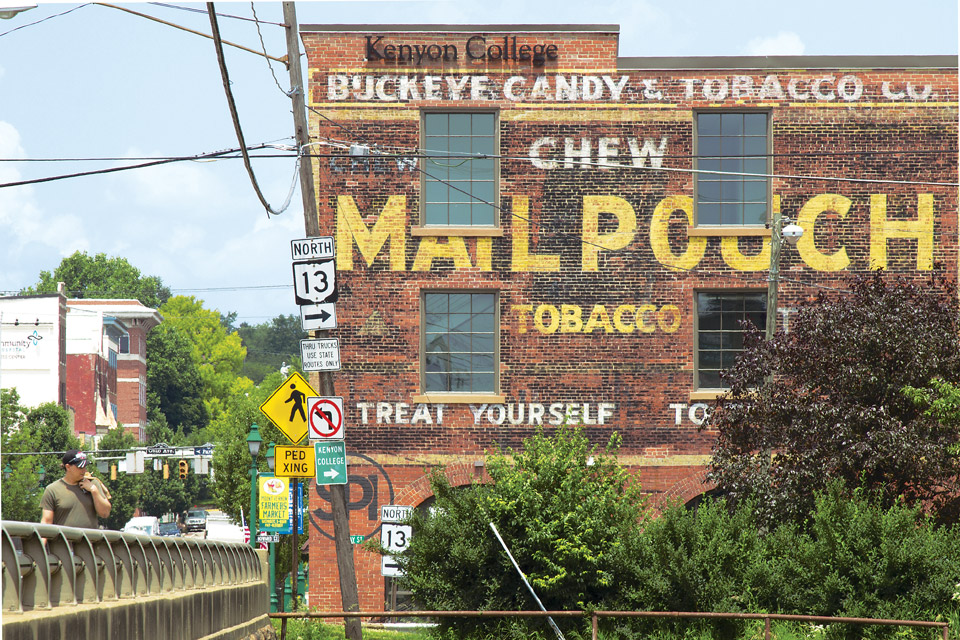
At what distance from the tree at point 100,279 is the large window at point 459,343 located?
3469 inches

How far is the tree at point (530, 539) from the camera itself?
16.0 m

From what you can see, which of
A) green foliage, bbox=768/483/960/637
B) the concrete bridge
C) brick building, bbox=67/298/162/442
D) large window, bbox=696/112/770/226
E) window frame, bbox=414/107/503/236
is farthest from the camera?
brick building, bbox=67/298/162/442

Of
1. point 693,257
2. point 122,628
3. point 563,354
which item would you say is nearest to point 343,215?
point 563,354

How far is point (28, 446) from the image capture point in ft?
193

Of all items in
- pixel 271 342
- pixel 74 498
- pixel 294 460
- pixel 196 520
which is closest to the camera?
pixel 74 498

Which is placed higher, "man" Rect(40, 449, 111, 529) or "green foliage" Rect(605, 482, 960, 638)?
"man" Rect(40, 449, 111, 529)

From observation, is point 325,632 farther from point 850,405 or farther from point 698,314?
point 698,314

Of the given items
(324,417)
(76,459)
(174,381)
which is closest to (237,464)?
(324,417)

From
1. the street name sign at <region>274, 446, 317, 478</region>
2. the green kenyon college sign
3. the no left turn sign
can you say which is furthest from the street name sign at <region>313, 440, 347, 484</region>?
the green kenyon college sign

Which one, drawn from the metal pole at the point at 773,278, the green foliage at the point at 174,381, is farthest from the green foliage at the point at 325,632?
the green foliage at the point at 174,381

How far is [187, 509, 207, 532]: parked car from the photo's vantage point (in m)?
106

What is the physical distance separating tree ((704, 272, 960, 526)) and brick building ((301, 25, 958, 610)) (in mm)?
5406

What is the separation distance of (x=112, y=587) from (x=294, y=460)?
869 centimetres

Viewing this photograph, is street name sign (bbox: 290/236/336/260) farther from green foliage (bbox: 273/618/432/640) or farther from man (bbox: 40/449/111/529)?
man (bbox: 40/449/111/529)
